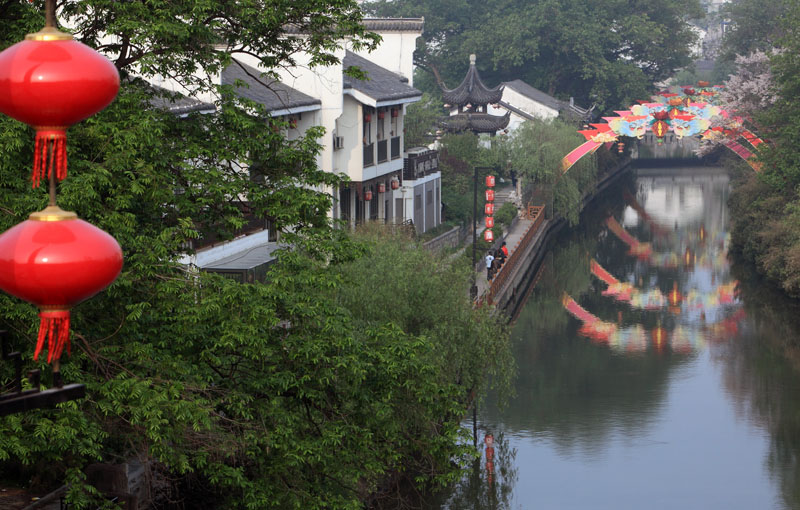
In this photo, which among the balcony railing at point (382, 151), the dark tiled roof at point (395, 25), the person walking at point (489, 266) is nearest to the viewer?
the balcony railing at point (382, 151)

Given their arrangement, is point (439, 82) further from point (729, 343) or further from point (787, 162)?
point (729, 343)

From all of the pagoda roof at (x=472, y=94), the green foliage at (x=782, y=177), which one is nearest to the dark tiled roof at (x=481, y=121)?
the pagoda roof at (x=472, y=94)

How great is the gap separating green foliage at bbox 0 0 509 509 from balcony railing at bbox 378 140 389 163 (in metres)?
22.0

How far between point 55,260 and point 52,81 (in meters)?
0.69

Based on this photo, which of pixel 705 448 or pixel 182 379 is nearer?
pixel 182 379

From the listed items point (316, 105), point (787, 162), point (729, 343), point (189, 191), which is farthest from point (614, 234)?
point (189, 191)

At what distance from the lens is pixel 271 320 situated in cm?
1185

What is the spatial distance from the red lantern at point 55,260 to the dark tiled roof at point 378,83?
28451 millimetres

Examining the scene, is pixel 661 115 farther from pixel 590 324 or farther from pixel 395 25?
pixel 590 324

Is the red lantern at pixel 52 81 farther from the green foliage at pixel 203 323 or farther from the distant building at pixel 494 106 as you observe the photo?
the distant building at pixel 494 106

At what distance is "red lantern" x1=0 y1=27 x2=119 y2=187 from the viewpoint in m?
4.47

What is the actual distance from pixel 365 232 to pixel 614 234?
110 ft

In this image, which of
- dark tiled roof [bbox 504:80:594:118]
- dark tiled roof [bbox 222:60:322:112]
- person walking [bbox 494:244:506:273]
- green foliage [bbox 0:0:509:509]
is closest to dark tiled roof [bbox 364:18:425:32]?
person walking [bbox 494:244:506:273]

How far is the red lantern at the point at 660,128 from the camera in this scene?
57.1 meters
